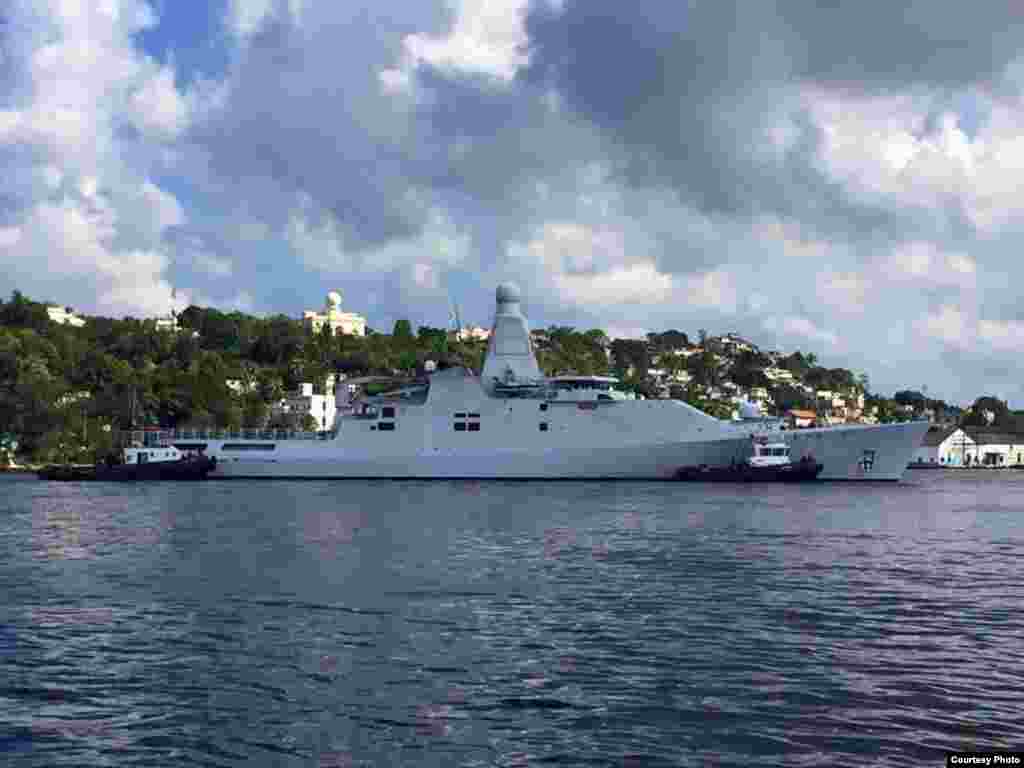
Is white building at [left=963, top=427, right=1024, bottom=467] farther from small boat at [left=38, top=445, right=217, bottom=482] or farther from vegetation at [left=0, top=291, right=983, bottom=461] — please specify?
small boat at [left=38, top=445, right=217, bottom=482]

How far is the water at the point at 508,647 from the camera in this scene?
452 inches

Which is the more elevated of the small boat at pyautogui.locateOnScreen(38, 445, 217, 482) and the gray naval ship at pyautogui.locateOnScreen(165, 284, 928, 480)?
the gray naval ship at pyautogui.locateOnScreen(165, 284, 928, 480)

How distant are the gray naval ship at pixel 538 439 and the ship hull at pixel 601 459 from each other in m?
0.06

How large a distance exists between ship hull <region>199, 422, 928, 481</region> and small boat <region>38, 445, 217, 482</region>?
2.61 meters

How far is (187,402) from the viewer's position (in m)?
103

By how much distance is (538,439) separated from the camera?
209 ft

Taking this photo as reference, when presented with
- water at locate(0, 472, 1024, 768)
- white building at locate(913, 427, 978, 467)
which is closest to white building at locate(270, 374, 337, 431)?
white building at locate(913, 427, 978, 467)

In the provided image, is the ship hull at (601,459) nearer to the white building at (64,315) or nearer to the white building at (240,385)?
the white building at (240,385)

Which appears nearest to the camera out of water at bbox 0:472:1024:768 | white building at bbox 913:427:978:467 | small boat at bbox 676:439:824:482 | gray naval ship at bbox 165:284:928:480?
water at bbox 0:472:1024:768

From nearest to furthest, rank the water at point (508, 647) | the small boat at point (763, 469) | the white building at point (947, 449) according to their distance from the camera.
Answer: the water at point (508, 647)
the small boat at point (763, 469)
the white building at point (947, 449)

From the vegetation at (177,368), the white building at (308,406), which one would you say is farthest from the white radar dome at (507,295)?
the white building at (308,406)

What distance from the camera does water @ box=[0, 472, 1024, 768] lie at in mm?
11484

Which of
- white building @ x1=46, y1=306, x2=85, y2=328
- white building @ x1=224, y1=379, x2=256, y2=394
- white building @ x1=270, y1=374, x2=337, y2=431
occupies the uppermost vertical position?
white building @ x1=46, y1=306, x2=85, y2=328

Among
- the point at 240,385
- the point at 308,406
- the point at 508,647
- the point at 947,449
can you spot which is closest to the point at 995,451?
the point at 947,449
